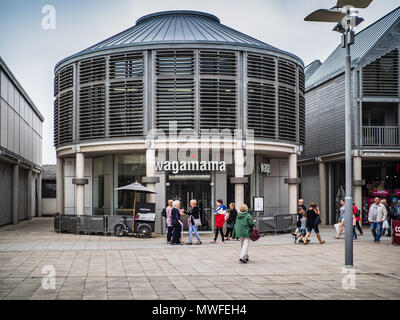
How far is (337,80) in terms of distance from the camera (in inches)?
1281

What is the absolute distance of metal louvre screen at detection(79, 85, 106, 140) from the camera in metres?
26.4

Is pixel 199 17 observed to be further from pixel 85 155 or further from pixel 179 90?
pixel 85 155

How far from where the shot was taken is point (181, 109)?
25375 millimetres

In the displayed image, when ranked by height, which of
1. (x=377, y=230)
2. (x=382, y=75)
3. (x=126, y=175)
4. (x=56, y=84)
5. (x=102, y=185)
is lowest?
(x=377, y=230)

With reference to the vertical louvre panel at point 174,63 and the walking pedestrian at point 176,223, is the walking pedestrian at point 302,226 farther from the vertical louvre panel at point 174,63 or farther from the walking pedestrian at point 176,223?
the vertical louvre panel at point 174,63

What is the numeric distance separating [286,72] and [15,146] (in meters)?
19.4

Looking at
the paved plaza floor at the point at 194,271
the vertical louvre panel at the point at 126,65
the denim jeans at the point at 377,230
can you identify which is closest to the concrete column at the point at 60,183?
the vertical louvre panel at the point at 126,65

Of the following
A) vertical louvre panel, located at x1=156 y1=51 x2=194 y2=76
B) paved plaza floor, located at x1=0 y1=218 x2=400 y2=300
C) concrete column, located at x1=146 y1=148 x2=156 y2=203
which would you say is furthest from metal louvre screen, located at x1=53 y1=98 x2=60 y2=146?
paved plaza floor, located at x1=0 y1=218 x2=400 y2=300

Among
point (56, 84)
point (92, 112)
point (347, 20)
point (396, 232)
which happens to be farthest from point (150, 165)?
point (347, 20)

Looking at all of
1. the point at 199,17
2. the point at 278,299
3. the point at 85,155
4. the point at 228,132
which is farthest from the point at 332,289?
the point at 199,17

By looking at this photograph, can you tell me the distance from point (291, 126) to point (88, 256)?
1470 centimetres

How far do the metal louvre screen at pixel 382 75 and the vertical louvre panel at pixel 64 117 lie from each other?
16.2 m

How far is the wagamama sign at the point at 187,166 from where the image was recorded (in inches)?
1024

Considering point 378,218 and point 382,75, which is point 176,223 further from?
point 382,75
